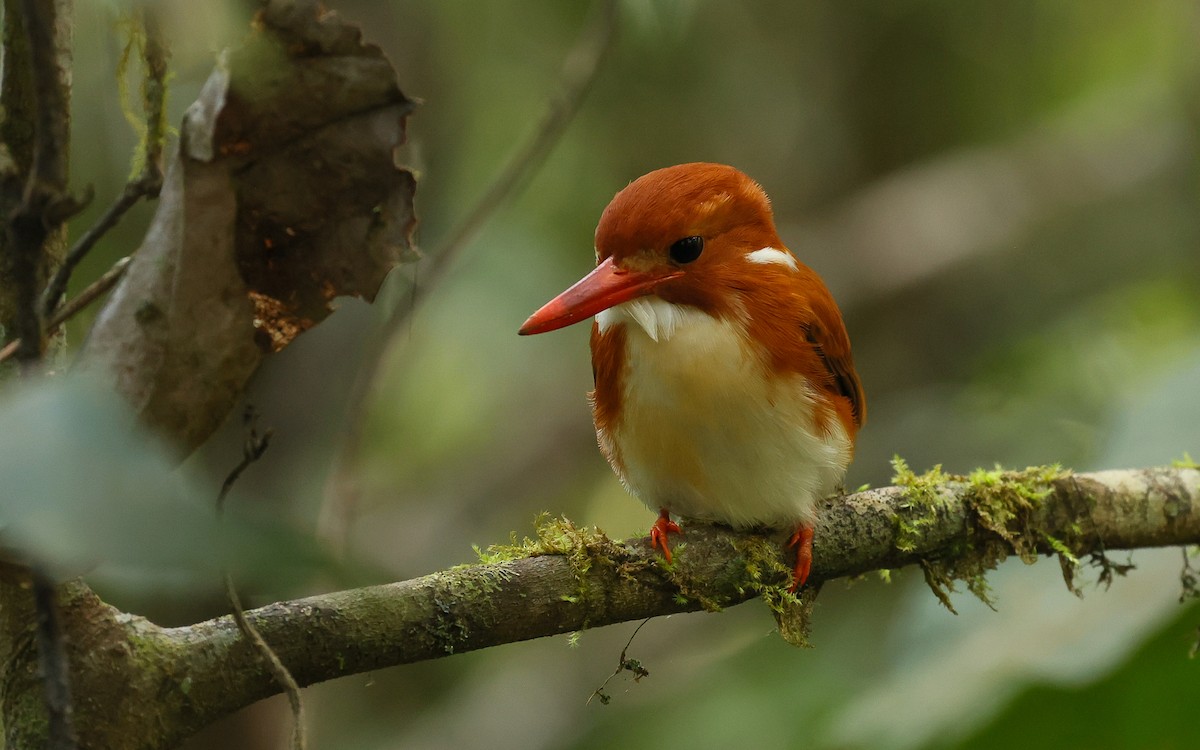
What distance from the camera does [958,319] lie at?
5.71m

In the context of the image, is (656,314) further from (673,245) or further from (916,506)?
(916,506)

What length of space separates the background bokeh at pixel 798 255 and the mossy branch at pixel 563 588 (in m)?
0.34

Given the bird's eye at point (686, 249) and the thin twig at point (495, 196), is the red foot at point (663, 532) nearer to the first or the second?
the bird's eye at point (686, 249)

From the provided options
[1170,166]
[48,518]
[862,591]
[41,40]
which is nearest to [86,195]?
[41,40]

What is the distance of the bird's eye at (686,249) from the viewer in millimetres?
2109

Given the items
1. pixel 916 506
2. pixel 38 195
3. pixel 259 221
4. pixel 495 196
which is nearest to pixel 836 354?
pixel 916 506

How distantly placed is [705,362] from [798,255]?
10.4 ft

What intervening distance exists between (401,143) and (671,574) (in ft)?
3.09

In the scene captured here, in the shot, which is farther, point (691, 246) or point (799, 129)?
point (799, 129)

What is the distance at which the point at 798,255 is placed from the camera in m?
5.10

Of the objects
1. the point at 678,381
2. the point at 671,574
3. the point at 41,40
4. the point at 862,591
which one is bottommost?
the point at 862,591

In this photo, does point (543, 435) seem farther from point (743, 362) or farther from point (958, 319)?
point (743, 362)

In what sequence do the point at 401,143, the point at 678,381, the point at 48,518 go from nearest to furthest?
the point at 48,518
the point at 401,143
the point at 678,381

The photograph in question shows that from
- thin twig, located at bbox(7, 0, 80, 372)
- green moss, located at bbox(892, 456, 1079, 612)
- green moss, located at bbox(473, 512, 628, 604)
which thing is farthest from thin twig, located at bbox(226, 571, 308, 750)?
green moss, located at bbox(892, 456, 1079, 612)
